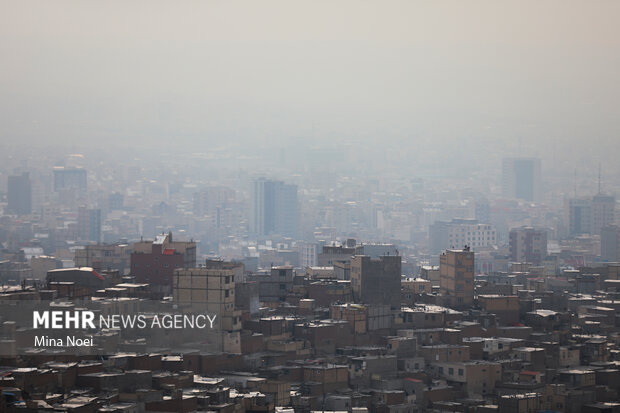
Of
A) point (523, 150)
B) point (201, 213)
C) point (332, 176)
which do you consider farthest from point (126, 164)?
point (523, 150)

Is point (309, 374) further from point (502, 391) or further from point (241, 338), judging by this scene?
point (502, 391)

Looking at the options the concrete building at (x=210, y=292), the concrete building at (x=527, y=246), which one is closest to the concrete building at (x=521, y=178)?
the concrete building at (x=527, y=246)

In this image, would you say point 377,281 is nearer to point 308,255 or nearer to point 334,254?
point 334,254

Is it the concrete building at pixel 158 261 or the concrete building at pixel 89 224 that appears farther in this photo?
the concrete building at pixel 89 224

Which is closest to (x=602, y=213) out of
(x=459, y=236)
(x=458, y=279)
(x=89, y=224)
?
(x=459, y=236)

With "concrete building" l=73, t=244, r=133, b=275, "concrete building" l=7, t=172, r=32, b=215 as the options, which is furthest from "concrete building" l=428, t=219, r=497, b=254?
"concrete building" l=73, t=244, r=133, b=275

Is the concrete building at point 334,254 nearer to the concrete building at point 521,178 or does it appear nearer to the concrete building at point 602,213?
the concrete building at point 602,213

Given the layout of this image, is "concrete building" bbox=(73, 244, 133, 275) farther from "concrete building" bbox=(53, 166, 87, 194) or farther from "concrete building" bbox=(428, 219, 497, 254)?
"concrete building" bbox=(53, 166, 87, 194)
